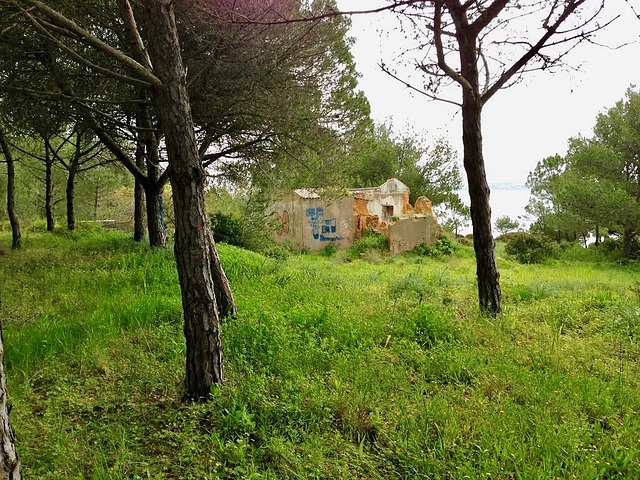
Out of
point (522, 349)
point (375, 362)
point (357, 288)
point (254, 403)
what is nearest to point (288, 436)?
point (254, 403)

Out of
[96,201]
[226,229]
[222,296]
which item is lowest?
[222,296]

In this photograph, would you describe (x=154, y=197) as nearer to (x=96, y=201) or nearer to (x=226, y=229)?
(x=226, y=229)

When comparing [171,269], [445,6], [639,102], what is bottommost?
[171,269]

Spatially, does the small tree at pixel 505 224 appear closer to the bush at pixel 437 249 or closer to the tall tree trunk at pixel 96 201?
the bush at pixel 437 249

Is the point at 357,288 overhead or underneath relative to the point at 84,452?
overhead

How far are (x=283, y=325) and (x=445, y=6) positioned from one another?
435 centimetres

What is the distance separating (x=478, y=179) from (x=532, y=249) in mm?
14030

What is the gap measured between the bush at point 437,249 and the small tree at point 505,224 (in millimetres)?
19977

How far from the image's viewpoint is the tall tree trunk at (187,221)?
9.76 ft

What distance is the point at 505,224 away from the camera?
3712 centimetres

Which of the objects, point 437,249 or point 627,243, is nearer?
point 437,249

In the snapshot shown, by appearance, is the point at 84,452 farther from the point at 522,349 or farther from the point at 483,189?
the point at 483,189

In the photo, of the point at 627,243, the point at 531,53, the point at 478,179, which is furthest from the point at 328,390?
the point at 627,243

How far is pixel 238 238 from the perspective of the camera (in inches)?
550
